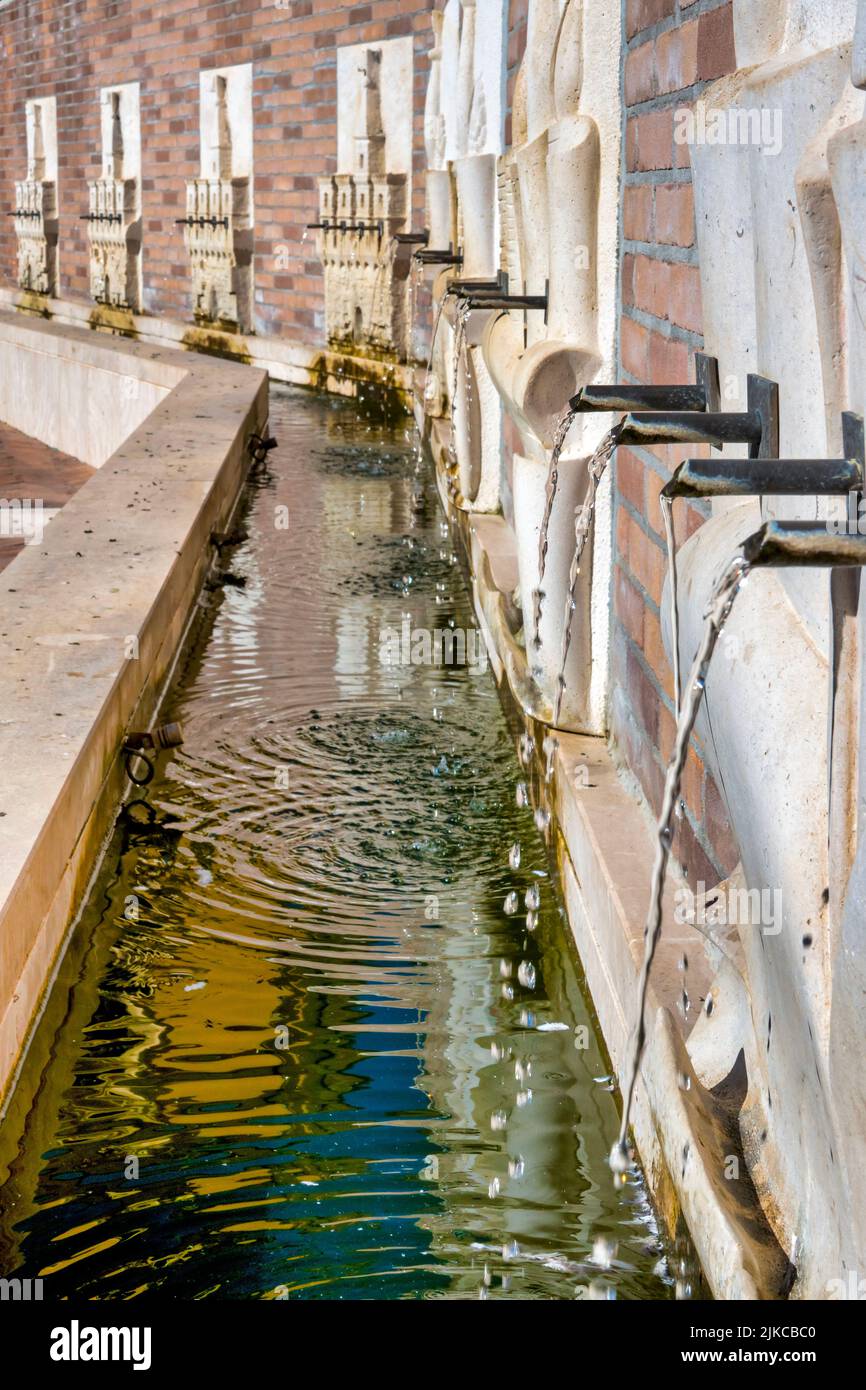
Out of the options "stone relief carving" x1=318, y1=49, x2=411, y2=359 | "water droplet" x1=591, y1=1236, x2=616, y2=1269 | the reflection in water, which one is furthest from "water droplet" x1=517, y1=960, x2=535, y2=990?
"stone relief carving" x1=318, y1=49, x2=411, y2=359

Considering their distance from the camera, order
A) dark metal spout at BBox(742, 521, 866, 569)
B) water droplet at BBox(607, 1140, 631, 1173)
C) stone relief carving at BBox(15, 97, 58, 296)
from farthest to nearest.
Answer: stone relief carving at BBox(15, 97, 58, 296) < water droplet at BBox(607, 1140, 631, 1173) < dark metal spout at BBox(742, 521, 866, 569)

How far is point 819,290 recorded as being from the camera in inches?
49.0

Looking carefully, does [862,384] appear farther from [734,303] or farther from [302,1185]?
[302,1185]

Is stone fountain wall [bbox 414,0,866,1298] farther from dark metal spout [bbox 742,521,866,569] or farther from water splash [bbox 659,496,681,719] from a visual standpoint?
dark metal spout [bbox 742,521,866,569]

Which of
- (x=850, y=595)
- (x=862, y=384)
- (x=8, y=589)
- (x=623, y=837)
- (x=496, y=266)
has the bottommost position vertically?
(x=623, y=837)

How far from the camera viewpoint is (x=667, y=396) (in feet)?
5.94

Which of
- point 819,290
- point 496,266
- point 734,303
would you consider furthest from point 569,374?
point 496,266

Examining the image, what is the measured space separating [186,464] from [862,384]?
15.2ft

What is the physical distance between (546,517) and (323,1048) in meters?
0.96

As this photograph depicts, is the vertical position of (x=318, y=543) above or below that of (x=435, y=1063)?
above

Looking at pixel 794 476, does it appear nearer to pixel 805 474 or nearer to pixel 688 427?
pixel 805 474

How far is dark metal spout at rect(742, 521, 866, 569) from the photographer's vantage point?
1052 mm

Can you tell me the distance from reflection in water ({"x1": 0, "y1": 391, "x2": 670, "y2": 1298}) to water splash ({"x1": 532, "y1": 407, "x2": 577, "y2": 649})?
14.5 inches

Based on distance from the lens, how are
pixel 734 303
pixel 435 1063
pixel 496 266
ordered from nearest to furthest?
pixel 734 303 → pixel 435 1063 → pixel 496 266
